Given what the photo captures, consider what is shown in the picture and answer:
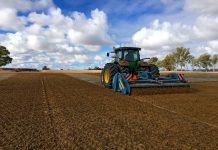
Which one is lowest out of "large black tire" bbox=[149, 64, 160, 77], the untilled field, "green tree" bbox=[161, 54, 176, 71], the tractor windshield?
the untilled field

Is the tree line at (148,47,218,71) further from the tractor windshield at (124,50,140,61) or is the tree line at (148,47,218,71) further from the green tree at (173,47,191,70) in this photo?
the tractor windshield at (124,50,140,61)

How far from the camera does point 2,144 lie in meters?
3.87

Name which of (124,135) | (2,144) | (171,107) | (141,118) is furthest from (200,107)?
(2,144)

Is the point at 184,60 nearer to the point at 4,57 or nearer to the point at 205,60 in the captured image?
the point at 205,60

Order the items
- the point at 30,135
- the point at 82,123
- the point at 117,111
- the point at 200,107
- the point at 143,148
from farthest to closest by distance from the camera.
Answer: the point at 200,107 → the point at 117,111 → the point at 82,123 → the point at 30,135 → the point at 143,148

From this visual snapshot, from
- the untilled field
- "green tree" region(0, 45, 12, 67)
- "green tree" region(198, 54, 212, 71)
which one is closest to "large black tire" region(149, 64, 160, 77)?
the untilled field

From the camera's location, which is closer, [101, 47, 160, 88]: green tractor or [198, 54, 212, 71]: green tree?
[101, 47, 160, 88]: green tractor

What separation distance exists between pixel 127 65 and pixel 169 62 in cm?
9538

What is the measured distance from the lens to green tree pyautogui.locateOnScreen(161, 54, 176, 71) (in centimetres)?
10069

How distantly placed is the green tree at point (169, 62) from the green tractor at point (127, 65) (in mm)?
90765

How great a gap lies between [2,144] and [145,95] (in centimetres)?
671

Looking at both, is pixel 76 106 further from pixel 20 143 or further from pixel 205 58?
pixel 205 58

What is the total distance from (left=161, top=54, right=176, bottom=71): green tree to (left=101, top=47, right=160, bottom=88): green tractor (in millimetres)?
90765

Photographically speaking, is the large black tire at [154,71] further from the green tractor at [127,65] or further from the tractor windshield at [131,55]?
the tractor windshield at [131,55]
